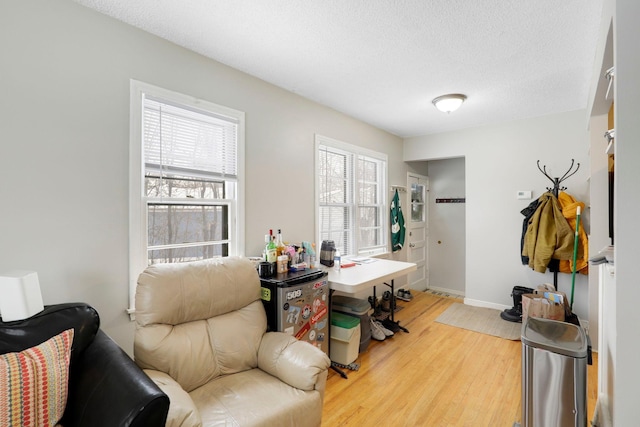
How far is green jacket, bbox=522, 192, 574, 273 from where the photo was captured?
3.49m

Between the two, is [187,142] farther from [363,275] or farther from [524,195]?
[524,195]

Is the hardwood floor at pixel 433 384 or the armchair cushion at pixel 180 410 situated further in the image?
the hardwood floor at pixel 433 384

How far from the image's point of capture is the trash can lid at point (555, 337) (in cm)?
159

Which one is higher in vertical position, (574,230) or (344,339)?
(574,230)

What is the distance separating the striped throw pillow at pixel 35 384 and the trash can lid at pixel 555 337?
7.51 ft

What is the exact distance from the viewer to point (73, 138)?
1745 mm

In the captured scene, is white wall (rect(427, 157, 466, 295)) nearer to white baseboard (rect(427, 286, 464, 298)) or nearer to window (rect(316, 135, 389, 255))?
white baseboard (rect(427, 286, 464, 298))

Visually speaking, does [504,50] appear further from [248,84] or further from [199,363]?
[199,363]

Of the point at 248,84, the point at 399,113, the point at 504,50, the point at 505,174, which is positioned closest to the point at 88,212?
the point at 248,84

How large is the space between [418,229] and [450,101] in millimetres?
2673

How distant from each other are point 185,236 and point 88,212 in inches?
25.4

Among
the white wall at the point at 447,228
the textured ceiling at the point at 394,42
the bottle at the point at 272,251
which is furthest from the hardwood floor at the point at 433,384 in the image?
the textured ceiling at the point at 394,42

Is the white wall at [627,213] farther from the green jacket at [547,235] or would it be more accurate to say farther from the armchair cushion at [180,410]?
the green jacket at [547,235]

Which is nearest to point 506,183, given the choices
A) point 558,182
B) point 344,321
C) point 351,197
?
point 558,182
